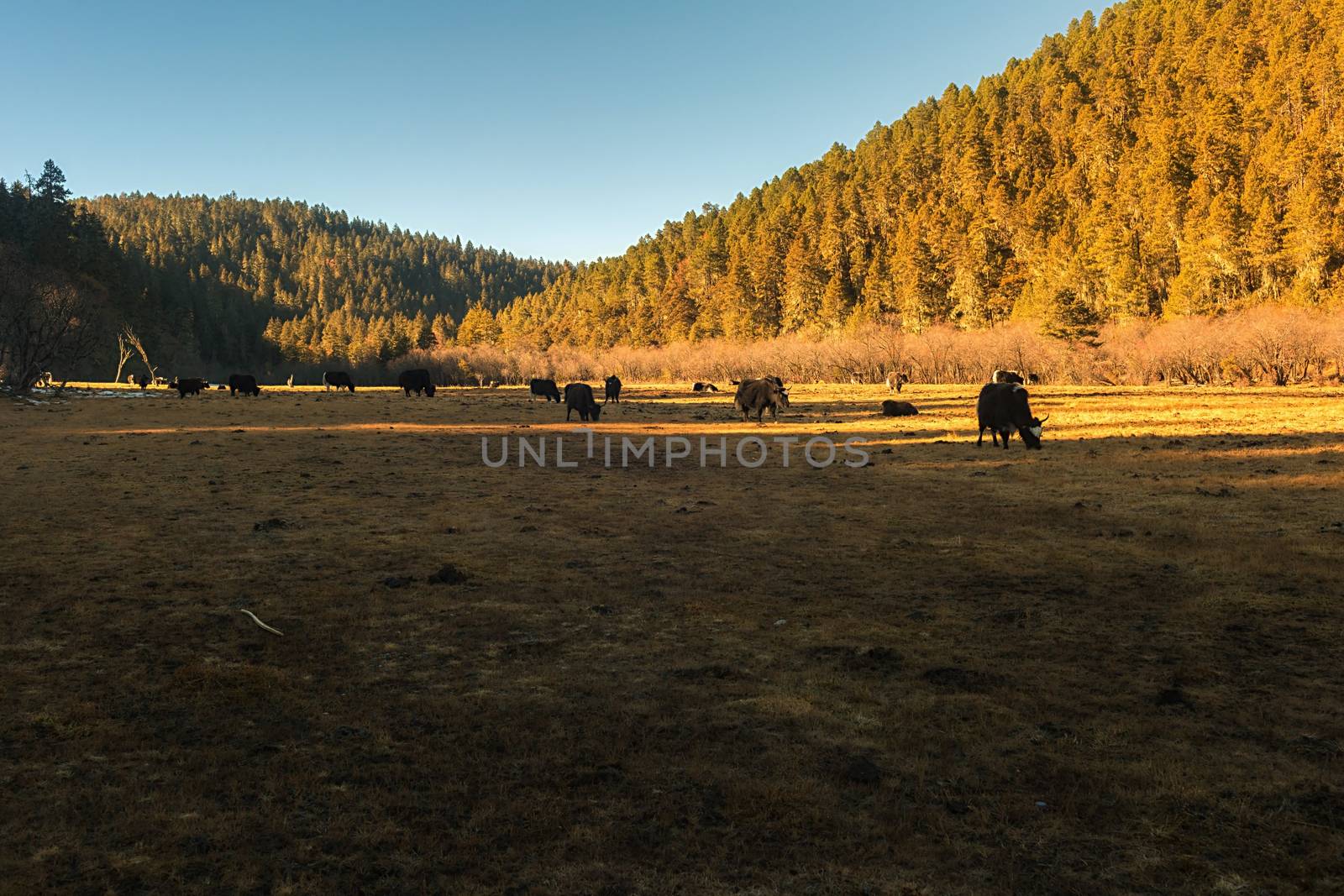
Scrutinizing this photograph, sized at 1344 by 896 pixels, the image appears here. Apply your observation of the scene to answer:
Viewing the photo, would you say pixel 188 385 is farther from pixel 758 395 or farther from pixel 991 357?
pixel 991 357

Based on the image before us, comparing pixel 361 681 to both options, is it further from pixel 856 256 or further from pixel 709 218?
pixel 709 218

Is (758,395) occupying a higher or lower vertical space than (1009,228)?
lower

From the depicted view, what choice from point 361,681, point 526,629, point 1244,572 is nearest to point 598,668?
point 526,629

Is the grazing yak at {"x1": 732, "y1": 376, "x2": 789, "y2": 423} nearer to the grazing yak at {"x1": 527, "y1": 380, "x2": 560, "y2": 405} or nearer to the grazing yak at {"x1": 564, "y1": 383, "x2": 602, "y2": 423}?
the grazing yak at {"x1": 564, "y1": 383, "x2": 602, "y2": 423}

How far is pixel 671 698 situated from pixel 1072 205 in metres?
117

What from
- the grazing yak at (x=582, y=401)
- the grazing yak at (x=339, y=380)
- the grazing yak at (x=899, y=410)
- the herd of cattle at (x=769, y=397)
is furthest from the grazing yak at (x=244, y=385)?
the grazing yak at (x=899, y=410)

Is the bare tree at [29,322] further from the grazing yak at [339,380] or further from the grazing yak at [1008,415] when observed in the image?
the grazing yak at [1008,415]

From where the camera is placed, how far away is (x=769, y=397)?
3809cm

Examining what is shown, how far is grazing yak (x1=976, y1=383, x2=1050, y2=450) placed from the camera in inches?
984

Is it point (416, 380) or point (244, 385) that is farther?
point (416, 380)

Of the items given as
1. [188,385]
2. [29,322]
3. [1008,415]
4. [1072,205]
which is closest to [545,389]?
[188,385]

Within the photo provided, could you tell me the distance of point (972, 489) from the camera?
17703 millimetres

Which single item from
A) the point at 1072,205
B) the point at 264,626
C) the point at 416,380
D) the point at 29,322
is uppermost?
the point at 1072,205

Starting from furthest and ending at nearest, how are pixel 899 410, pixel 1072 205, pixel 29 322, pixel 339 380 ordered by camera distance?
pixel 1072 205, pixel 339 380, pixel 29 322, pixel 899 410
